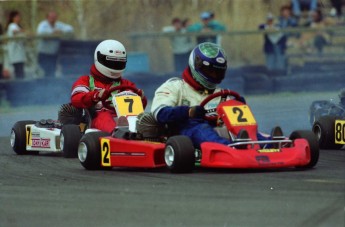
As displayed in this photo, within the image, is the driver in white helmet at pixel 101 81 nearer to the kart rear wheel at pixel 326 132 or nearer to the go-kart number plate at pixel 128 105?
the go-kart number plate at pixel 128 105

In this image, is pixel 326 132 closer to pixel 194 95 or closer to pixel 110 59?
pixel 194 95

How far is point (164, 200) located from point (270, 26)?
15.9 m

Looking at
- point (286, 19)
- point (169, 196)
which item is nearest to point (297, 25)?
point (286, 19)

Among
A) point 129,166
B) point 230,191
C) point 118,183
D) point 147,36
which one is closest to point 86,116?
point 129,166

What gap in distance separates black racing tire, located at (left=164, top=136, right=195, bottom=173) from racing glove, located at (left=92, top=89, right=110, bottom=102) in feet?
6.03

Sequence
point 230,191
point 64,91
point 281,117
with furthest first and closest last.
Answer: point 64,91 → point 281,117 → point 230,191

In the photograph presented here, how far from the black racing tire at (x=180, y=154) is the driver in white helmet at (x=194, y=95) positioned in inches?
13.2

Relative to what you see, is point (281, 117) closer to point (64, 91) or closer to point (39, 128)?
point (64, 91)

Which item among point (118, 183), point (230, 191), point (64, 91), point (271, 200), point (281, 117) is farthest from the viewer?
point (64, 91)

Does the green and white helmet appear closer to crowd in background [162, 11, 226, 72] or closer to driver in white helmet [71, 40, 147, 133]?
driver in white helmet [71, 40, 147, 133]

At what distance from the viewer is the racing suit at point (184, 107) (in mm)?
10023

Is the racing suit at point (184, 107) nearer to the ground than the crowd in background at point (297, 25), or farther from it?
nearer to the ground

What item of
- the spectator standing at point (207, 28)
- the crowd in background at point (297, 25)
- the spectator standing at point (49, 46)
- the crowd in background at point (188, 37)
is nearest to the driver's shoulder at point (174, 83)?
the spectator standing at point (49, 46)

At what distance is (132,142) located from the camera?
10.3 metres
